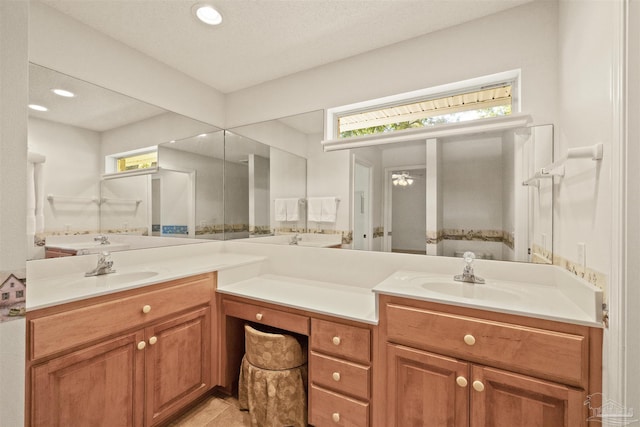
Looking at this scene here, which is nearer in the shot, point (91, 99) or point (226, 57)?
point (91, 99)

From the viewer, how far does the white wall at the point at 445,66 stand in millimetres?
1510

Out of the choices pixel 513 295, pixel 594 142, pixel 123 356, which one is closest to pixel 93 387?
pixel 123 356

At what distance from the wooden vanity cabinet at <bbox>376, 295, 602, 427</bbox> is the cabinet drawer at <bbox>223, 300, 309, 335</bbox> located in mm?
460

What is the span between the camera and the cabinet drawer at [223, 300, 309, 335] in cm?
152

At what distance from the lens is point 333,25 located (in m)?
1.71

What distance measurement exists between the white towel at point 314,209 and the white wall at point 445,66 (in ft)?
2.44

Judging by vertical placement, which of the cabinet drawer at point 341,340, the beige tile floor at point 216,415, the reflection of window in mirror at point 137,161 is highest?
the reflection of window in mirror at point 137,161

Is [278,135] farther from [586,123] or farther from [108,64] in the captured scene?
[586,123]

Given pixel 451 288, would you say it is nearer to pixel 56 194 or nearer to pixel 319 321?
pixel 319 321

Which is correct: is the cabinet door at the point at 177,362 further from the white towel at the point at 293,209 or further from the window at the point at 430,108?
the window at the point at 430,108

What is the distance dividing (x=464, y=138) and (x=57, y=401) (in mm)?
2455

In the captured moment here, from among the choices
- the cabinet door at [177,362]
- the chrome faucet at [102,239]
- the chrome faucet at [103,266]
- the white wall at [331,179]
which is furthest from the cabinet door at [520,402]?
the chrome faucet at [102,239]

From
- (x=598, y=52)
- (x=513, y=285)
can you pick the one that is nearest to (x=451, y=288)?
(x=513, y=285)

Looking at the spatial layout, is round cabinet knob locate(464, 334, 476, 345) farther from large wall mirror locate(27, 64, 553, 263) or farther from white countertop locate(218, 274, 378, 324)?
large wall mirror locate(27, 64, 553, 263)
